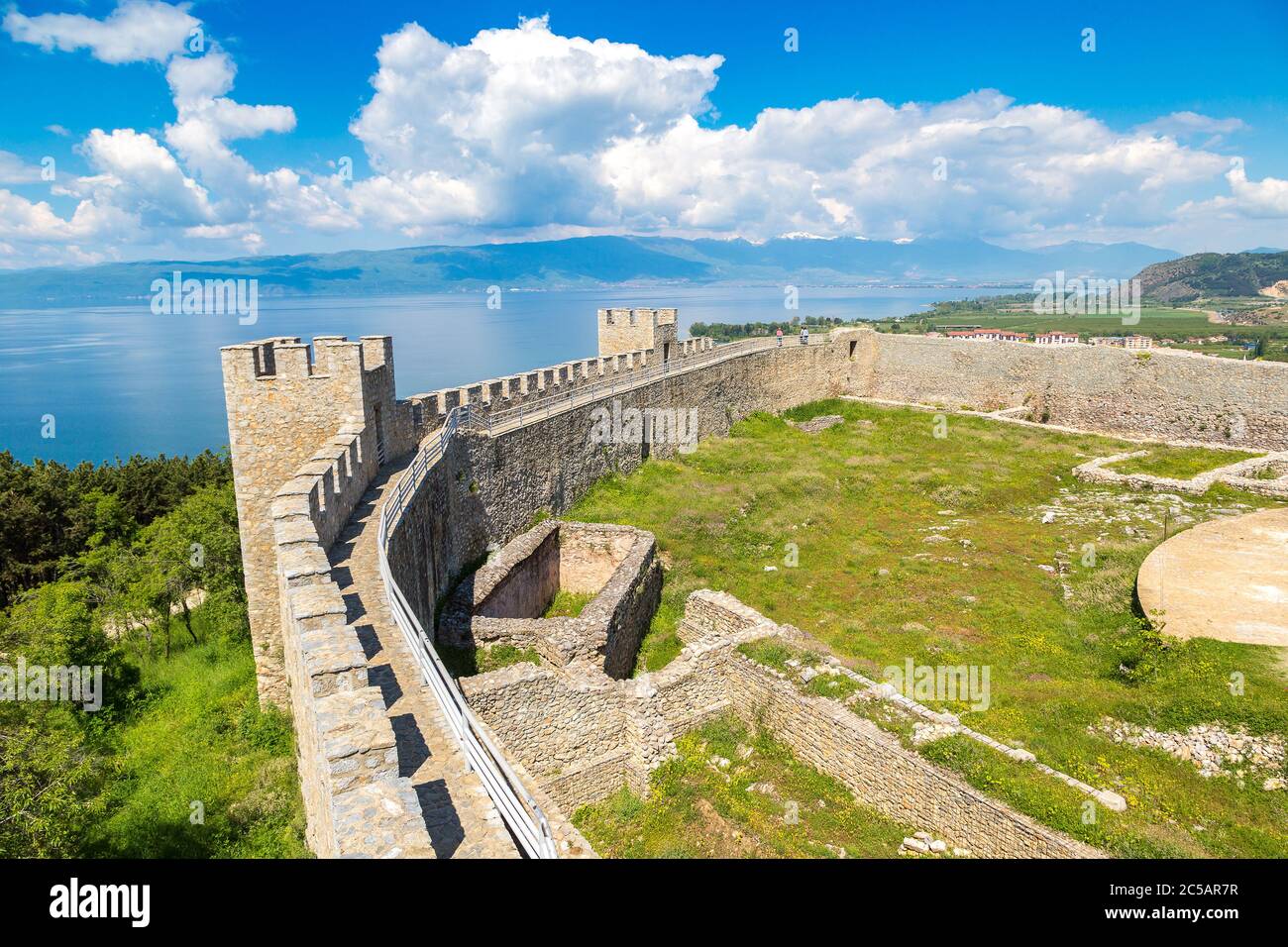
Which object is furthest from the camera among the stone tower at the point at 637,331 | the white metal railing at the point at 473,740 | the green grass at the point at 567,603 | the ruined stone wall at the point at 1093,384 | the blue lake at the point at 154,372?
the blue lake at the point at 154,372

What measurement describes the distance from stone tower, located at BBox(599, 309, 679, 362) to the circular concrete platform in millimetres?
15371

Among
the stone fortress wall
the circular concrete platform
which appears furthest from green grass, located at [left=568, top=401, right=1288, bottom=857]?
the stone fortress wall

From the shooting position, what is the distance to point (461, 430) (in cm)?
1503

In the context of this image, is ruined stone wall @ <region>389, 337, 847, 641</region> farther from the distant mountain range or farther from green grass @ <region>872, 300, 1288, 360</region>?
the distant mountain range

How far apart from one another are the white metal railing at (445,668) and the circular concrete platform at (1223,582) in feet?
34.2

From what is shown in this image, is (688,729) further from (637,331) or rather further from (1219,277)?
(1219,277)

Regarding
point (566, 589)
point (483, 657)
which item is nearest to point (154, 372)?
point (566, 589)

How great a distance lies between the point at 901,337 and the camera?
3444 cm

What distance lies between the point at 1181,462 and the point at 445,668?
78.1 ft

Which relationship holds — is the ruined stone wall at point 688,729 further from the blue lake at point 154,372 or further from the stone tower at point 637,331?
the blue lake at point 154,372

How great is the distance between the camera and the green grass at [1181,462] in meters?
22.4

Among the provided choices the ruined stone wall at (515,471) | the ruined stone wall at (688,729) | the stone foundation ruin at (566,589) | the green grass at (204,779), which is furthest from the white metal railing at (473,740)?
the stone foundation ruin at (566,589)

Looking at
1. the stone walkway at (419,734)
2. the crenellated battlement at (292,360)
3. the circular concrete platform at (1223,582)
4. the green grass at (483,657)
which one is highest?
the crenellated battlement at (292,360)
